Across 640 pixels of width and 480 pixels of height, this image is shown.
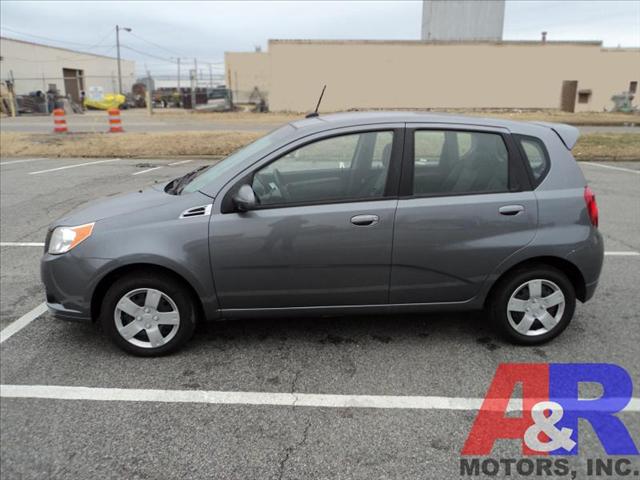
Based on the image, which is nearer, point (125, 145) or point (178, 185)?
point (178, 185)

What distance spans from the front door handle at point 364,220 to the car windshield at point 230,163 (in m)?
0.81

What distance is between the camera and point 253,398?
10.3 ft

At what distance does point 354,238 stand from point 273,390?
1.12 m

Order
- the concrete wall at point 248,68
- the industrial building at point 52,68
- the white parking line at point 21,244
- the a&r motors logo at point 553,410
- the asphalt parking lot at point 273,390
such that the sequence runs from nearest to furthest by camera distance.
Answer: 1. the asphalt parking lot at point 273,390
2. the a&r motors logo at point 553,410
3. the white parking line at point 21,244
4. the industrial building at point 52,68
5. the concrete wall at point 248,68

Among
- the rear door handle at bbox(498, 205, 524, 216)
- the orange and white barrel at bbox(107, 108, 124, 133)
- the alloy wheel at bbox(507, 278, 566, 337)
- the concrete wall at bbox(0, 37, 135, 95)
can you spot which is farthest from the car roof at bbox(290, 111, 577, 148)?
the concrete wall at bbox(0, 37, 135, 95)

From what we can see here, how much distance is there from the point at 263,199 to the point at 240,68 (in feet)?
193

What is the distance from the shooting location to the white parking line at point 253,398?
120 inches

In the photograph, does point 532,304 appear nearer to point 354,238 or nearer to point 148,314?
point 354,238

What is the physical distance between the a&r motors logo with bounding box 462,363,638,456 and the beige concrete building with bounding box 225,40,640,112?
31.4 metres

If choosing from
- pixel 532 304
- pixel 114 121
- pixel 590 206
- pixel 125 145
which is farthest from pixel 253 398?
pixel 114 121

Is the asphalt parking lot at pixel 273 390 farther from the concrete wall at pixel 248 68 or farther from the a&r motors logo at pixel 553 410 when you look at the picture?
the concrete wall at pixel 248 68

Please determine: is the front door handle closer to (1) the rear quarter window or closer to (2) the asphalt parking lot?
(2) the asphalt parking lot

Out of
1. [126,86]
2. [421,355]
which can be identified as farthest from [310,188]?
[126,86]

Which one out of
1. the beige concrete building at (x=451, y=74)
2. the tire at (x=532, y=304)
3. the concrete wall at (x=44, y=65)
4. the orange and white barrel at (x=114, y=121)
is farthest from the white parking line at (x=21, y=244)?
the concrete wall at (x=44, y=65)
